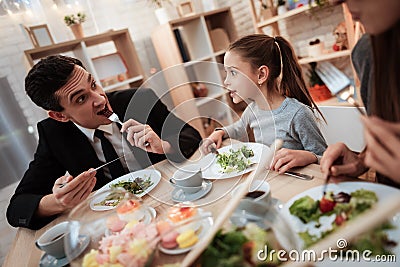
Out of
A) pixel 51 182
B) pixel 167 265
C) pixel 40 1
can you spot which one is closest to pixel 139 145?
pixel 167 265

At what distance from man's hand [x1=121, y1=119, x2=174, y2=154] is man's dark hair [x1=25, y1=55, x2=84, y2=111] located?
41 cm

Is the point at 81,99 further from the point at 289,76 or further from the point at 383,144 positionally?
the point at 383,144

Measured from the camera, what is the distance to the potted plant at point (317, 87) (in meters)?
2.52

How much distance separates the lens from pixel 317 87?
253 centimetres

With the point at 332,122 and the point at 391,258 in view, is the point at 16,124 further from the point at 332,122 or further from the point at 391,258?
the point at 391,258

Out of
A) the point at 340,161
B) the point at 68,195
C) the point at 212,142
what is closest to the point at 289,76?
the point at 212,142

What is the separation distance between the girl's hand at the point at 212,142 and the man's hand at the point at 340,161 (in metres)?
0.53

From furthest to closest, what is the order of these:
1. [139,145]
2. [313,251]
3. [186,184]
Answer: [139,145] < [186,184] < [313,251]

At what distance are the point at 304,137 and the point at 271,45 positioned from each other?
44cm

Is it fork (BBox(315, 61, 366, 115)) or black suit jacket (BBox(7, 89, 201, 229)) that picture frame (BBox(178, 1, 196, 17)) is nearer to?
fork (BBox(315, 61, 366, 115))

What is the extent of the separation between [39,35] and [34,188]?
4.63 ft

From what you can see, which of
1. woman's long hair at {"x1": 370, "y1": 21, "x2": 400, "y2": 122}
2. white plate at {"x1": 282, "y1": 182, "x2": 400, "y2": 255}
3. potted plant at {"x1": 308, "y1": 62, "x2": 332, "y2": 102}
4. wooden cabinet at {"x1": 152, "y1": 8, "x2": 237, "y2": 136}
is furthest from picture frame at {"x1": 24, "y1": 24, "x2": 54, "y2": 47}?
woman's long hair at {"x1": 370, "y1": 21, "x2": 400, "y2": 122}

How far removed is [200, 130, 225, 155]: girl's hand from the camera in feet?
3.77

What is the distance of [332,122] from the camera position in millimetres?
2100
